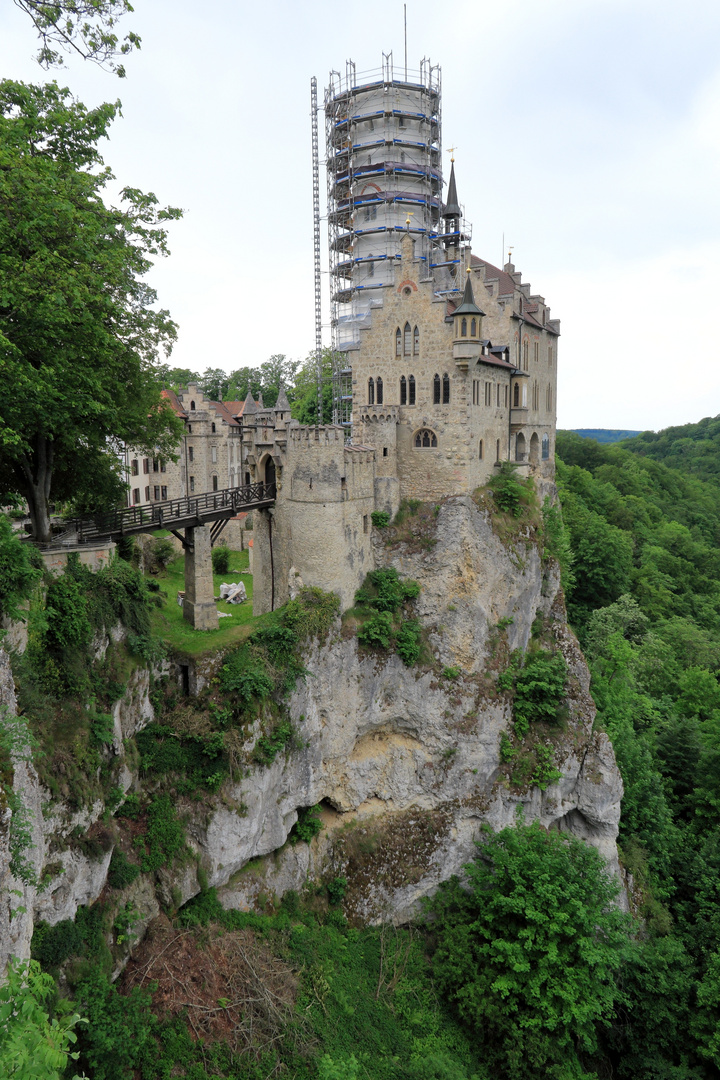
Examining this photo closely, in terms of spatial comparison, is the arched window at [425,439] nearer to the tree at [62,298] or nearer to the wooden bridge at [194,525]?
the wooden bridge at [194,525]

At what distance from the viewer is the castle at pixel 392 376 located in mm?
30000

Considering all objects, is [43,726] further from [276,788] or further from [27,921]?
[276,788]

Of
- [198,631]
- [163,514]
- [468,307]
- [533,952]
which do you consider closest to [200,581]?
[198,631]

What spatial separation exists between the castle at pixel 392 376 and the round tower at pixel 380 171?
94 mm

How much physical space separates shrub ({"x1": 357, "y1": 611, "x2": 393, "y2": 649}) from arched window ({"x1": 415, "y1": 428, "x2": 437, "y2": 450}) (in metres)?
8.48

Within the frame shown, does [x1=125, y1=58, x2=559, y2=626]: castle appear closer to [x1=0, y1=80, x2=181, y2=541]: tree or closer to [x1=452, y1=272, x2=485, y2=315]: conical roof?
[x1=452, y1=272, x2=485, y2=315]: conical roof

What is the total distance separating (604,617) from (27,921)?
4946cm

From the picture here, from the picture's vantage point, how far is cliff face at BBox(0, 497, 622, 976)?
28062 millimetres

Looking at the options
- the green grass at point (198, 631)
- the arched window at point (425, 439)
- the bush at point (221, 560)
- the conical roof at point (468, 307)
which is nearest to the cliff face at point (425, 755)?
the green grass at point (198, 631)

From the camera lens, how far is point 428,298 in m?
32.3

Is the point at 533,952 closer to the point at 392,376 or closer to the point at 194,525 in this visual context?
the point at 194,525

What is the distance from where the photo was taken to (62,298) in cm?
1614

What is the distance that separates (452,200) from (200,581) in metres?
29.0

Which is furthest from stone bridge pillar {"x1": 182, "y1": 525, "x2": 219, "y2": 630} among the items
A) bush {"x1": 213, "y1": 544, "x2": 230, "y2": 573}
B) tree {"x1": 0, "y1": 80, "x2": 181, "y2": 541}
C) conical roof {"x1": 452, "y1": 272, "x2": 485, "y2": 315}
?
conical roof {"x1": 452, "y1": 272, "x2": 485, "y2": 315}
